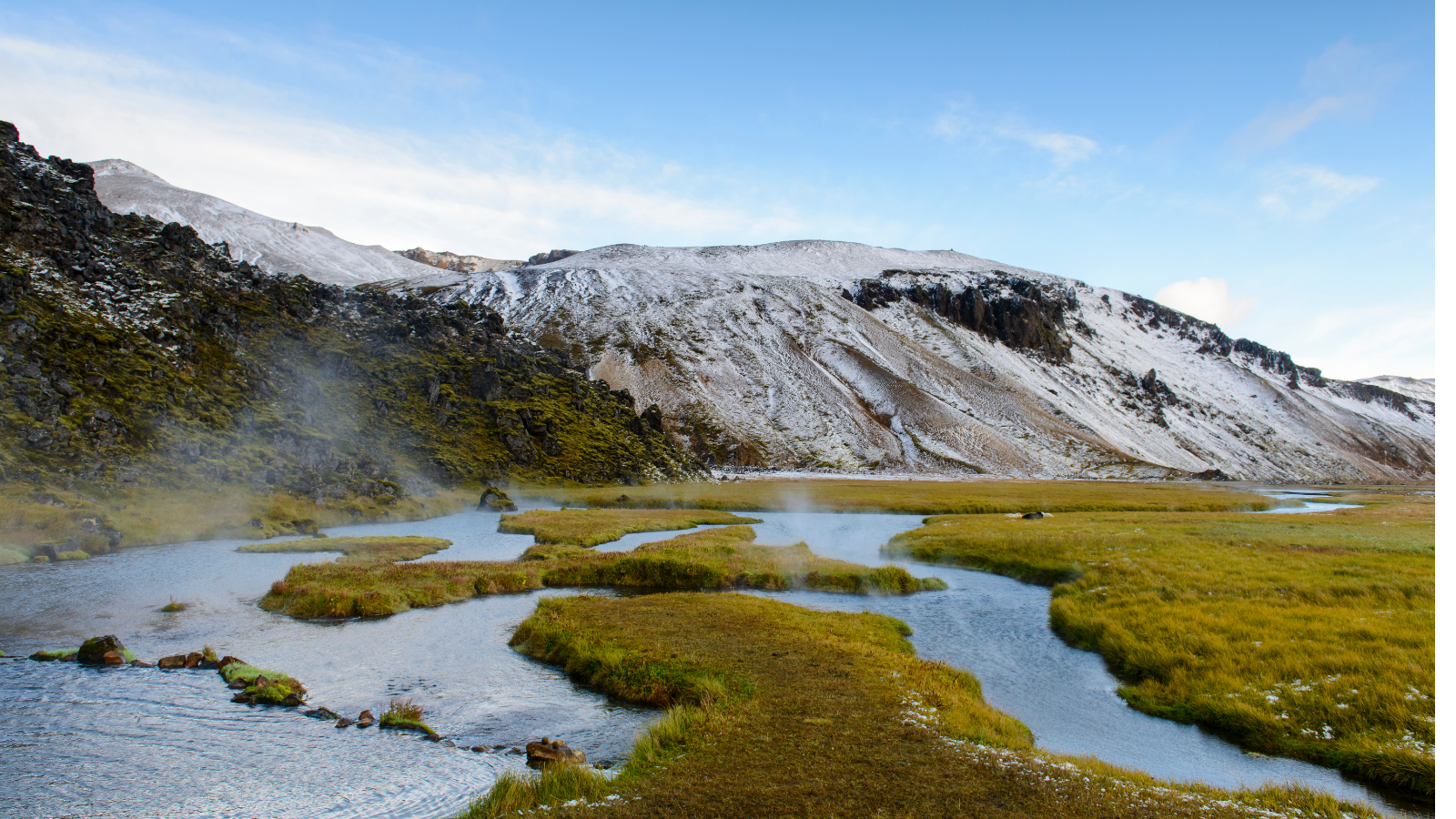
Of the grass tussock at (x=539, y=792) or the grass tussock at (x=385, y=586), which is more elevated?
the grass tussock at (x=539, y=792)

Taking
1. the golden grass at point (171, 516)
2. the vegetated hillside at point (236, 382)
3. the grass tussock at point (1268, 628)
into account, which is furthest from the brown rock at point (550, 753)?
the vegetated hillside at point (236, 382)

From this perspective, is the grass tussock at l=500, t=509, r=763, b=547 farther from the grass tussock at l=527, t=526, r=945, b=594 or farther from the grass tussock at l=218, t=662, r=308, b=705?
the grass tussock at l=218, t=662, r=308, b=705

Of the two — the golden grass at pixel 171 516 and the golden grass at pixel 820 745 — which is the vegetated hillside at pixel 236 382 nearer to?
the golden grass at pixel 171 516

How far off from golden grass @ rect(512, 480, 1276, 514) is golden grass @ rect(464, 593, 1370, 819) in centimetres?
5951

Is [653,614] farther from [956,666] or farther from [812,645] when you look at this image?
[956,666]

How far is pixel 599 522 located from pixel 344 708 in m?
42.1

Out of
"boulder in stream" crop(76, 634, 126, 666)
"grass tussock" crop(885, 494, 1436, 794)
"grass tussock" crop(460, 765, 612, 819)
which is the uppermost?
"grass tussock" crop(885, 494, 1436, 794)

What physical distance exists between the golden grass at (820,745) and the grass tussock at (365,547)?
22.7 meters

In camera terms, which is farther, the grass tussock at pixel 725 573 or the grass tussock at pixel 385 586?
the grass tussock at pixel 725 573

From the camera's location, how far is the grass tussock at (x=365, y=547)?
Result: 42188mm

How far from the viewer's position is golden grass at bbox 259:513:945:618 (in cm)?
2967

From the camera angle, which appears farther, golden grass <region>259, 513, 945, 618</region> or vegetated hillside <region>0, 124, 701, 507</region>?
vegetated hillside <region>0, 124, 701, 507</region>

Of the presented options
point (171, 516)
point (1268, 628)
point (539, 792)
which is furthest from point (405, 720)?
point (171, 516)

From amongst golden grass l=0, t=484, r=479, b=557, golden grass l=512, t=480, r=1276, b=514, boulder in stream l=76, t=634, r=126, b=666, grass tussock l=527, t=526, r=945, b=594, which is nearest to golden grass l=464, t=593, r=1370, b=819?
grass tussock l=527, t=526, r=945, b=594
